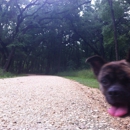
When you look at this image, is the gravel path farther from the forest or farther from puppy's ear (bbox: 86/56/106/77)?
the forest

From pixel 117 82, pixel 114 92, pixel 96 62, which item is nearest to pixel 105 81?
pixel 117 82

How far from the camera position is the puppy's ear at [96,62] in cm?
424

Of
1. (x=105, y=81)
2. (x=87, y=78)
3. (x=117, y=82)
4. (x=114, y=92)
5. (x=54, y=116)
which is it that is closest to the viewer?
(x=114, y=92)

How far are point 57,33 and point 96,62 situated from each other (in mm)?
36392

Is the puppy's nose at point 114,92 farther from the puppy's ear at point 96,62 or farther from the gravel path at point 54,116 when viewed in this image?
the gravel path at point 54,116

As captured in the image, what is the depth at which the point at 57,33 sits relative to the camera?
40.3 m

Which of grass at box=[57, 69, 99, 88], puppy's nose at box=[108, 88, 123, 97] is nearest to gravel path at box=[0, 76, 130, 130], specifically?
puppy's nose at box=[108, 88, 123, 97]

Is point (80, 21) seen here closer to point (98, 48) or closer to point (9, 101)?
point (98, 48)

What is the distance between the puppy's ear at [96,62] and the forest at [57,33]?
1992cm

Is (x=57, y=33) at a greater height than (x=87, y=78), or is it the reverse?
(x=57, y=33)

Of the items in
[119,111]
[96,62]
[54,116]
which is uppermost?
[96,62]

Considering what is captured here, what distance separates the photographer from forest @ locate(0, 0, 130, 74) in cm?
2675

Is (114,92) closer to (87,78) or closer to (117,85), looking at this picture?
(117,85)

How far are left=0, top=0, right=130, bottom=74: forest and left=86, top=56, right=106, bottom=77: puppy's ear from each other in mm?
19916
